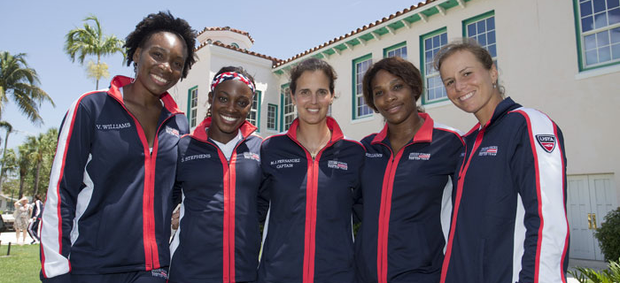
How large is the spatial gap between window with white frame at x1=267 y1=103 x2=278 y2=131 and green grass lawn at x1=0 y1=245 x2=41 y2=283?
31.7 ft

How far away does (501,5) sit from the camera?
10.9m

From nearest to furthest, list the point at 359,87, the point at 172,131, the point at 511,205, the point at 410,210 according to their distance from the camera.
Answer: the point at 511,205
the point at 410,210
the point at 172,131
the point at 359,87

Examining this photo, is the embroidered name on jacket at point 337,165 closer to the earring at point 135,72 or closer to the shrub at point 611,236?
the earring at point 135,72

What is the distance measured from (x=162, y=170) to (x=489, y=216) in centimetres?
213

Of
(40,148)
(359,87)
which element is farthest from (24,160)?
(359,87)

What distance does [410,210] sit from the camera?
283 centimetres

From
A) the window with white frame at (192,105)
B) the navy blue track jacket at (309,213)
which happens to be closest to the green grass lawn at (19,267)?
the window with white frame at (192,105)

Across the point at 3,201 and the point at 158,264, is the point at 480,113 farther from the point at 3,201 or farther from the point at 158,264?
the point at 3,201

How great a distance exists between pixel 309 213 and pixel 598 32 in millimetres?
9722

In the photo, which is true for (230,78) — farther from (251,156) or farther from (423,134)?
(423,134)

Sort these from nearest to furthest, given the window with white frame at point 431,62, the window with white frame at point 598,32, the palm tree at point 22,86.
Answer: the window with white frame at point 598,32 → the window with white frame at point 431,62 → the palm tree at point 22,86

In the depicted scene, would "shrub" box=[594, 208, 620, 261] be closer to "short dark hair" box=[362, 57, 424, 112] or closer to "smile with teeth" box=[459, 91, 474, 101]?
"short dark hair" box=[362, 57, 424, 112]

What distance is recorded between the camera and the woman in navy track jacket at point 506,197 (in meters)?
1.99

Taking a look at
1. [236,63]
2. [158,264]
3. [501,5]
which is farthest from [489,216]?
[236,63]
